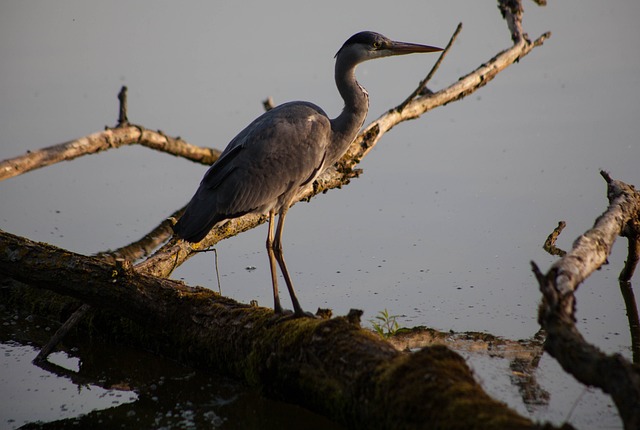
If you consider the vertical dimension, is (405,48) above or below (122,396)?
above

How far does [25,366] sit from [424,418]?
3.25 m

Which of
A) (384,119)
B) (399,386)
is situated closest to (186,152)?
(384,119)

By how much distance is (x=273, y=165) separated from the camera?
5.78 metres

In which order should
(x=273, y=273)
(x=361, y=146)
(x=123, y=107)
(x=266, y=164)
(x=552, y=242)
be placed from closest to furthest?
(x=273, y=273) < (x=266, y=164) < (x=552, y=242) < (x=361, y=146) < (x=123, y=107)

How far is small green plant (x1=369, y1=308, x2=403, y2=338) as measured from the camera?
562 cm

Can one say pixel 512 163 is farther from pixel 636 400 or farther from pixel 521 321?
pixel 636 400

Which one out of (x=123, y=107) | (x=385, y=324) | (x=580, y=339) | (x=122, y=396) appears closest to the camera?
(x=580, y=339)

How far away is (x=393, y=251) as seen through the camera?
24.2 ft

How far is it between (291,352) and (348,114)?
2.32m

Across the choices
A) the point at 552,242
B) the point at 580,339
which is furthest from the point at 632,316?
the point at 580,339

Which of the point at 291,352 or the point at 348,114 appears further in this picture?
the point at 348,114

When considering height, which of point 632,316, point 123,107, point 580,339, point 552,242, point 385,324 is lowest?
point 580,339

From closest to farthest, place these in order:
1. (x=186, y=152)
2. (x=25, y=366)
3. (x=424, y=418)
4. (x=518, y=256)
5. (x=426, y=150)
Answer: (x=424, y=418), (x=25, y=366), (x=518, y=256), (x=186, y=152), (x=426, y=150)

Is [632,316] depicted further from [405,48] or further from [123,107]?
[123,107]
